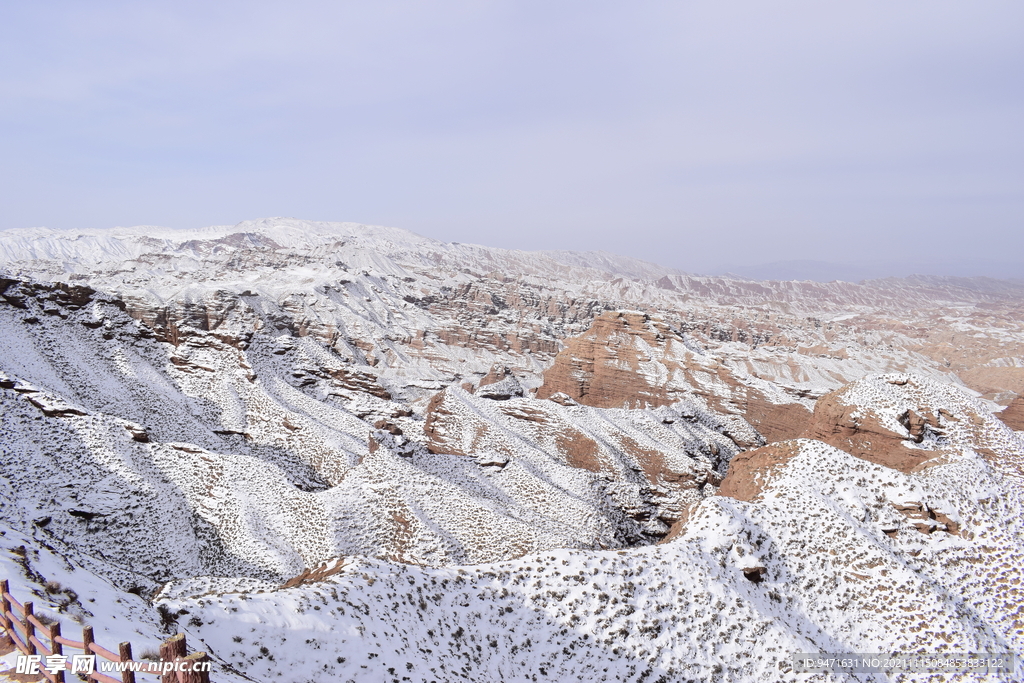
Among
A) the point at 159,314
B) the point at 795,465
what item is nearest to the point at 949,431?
the point at 795,465

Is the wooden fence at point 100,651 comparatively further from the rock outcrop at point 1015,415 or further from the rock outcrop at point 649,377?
the rock outcrop at point 1015,415

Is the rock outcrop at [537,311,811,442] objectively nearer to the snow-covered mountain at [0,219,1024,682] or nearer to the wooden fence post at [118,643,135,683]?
the snow-covered mountain at [0,219,1024,682]

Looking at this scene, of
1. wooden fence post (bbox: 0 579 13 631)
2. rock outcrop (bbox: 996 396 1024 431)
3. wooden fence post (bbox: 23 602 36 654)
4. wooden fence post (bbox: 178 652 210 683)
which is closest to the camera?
wooden fence post (bbox: 178 652 210 683)

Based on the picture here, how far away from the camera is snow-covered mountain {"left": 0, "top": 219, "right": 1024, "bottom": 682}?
13234mm

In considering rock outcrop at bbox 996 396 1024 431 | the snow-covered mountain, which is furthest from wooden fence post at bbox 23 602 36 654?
rock outcrop at bbox 996 396 1024 431

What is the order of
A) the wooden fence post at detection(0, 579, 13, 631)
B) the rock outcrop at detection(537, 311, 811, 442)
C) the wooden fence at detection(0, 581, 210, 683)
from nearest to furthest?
the wooden fence at detection(0, 581, 210, 683), the wooden fence post at detection(0, 579, 13, 631), the rock outcrop at detection(537, 311, 811, 442)

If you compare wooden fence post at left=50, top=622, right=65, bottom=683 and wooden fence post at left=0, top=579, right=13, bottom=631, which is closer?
wooden fence post at left=50, top=622, right=65, bottom=683

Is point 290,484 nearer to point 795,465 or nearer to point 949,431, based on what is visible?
point 795,465

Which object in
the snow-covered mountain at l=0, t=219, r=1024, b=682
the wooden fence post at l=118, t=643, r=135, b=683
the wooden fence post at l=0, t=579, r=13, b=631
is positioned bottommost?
the snow-covered mountain at l=0, t=219, r=1024, b=682

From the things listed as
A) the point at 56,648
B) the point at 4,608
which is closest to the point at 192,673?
the point at 56,648

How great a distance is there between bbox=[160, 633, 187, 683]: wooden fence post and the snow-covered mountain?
419cm

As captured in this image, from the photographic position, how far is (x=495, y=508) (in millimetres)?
27344

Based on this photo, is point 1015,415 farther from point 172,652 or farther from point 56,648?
point 56,648

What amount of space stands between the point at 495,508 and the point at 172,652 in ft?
75.4
